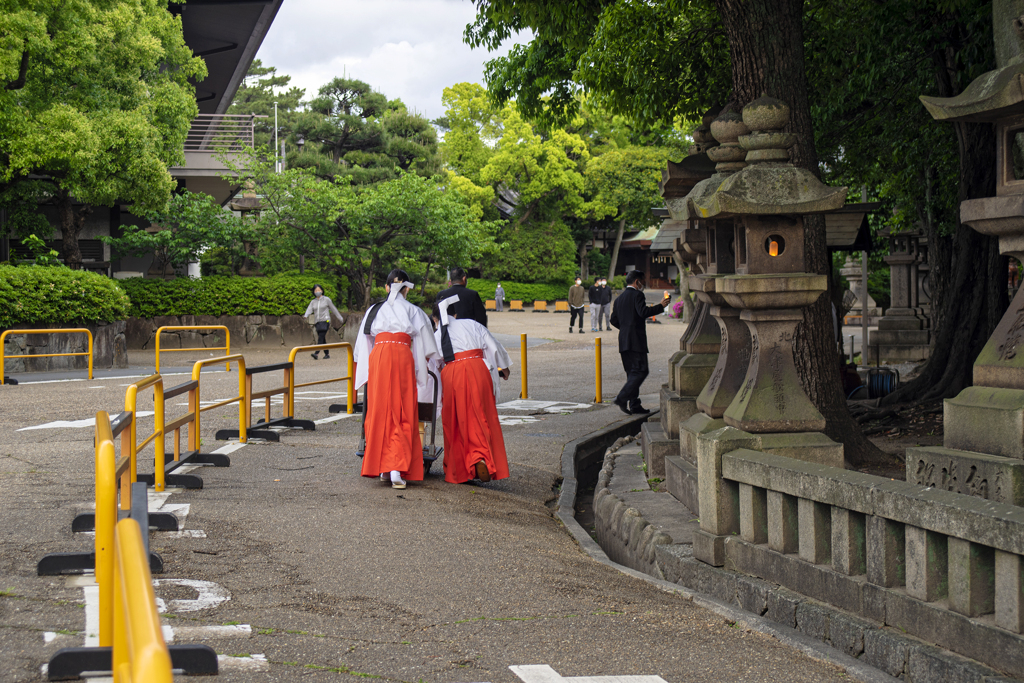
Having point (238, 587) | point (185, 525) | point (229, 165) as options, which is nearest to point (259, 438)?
point (185, 525)

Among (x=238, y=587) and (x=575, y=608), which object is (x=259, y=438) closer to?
(x=238, y=587)

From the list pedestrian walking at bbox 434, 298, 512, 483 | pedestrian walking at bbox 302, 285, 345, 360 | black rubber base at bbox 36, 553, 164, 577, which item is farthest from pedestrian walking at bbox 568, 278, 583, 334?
black rubber base at bbox 36, 553, 164, 577

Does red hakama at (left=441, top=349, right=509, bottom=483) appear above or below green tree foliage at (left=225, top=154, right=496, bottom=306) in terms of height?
below

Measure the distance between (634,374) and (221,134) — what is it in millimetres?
18410

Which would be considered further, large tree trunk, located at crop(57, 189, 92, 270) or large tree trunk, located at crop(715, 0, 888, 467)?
large tree trunk, located at crop(57, 189, 92, 270)

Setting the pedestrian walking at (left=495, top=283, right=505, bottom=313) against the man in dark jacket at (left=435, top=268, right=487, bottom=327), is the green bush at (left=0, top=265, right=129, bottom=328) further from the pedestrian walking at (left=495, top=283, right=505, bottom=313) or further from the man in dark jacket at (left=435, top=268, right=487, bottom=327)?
the pedestrian walking at (left=495, top=283, right=505, bottom=313)

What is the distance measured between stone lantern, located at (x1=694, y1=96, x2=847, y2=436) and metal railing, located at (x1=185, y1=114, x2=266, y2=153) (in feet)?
72.3

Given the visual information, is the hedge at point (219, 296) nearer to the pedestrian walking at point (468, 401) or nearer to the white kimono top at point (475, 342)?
the white kimono top at point (475, 342)

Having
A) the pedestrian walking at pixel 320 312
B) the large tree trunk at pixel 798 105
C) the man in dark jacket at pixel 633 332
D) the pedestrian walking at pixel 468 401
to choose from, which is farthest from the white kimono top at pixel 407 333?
the pedestrian walking at pixel 320 312

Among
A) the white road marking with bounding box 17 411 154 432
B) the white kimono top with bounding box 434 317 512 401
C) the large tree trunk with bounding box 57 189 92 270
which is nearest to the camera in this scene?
the white kimono top with bounding box 434 317 512 401

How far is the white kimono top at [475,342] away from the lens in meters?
7.89

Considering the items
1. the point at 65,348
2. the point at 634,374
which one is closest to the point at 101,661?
the point at 634,374

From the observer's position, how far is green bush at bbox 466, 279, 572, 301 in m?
47.5

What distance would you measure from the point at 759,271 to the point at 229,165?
21.4 m
